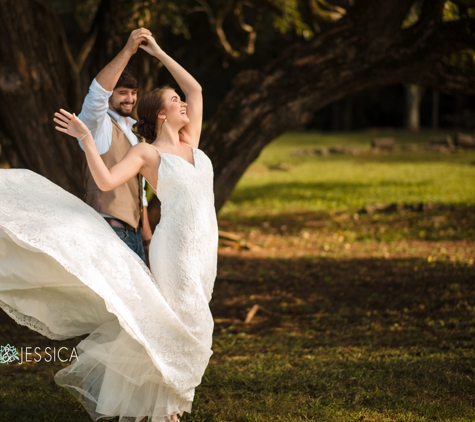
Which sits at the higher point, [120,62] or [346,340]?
[120,62]

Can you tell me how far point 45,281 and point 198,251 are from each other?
0.93m

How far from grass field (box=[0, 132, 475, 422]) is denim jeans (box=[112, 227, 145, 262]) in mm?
1142

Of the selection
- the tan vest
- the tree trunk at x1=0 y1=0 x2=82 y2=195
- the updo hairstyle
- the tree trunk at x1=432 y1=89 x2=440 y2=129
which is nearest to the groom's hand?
the updo hairstyle

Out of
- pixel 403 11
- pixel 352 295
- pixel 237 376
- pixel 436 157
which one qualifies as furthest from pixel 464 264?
pixel 436 157

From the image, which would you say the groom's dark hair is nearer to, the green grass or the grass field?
the grass field

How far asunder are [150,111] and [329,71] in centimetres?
340

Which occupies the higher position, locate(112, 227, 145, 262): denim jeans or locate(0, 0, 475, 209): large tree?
locate(0, 0, 475, 209): large tree

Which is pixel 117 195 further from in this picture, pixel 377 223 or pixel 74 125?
pixel 377 223

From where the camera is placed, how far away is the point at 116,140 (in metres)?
4.38

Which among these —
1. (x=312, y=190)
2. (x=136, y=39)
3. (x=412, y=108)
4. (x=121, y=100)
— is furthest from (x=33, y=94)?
(x=412, y=108)

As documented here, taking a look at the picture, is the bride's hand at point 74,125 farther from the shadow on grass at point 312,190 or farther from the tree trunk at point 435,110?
the tree trunk at point 435,110

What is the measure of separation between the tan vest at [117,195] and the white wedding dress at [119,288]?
0.28m

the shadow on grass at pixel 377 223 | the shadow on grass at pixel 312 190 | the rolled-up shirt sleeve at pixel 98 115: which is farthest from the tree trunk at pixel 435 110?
the rolled-up shirt sleeve at pixel 98 115

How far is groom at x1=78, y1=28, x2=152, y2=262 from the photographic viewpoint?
4.17 meters
